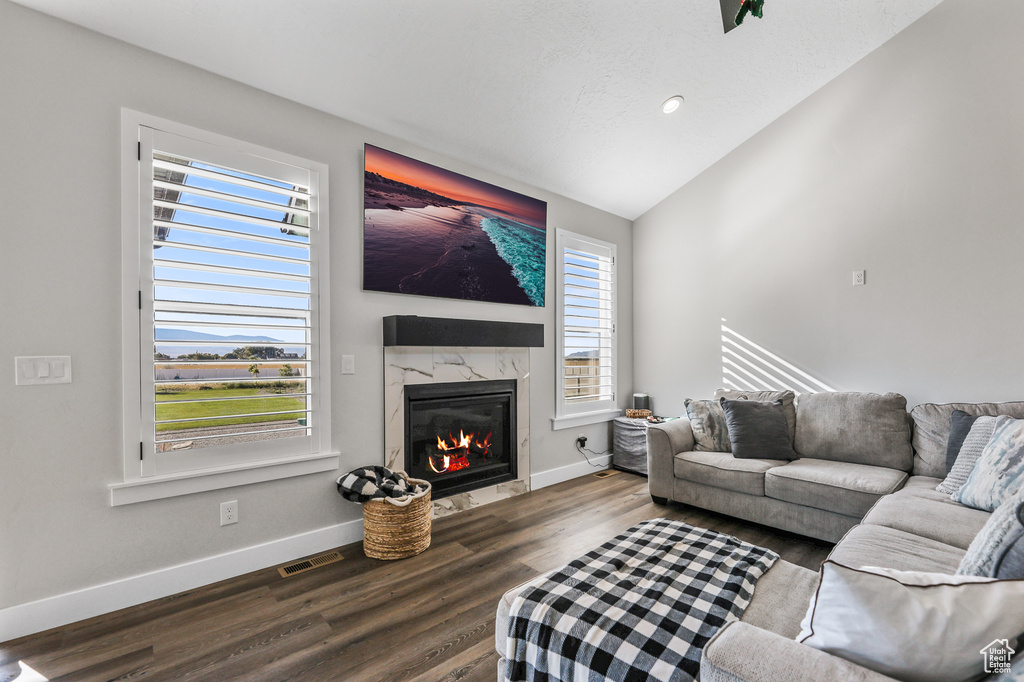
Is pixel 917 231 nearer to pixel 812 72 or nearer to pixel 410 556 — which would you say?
pixel 812 72

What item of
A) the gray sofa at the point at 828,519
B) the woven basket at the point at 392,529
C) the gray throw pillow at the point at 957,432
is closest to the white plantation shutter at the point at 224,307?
the woven basket at the point at 392,529

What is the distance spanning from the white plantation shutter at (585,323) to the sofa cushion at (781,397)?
1.09m

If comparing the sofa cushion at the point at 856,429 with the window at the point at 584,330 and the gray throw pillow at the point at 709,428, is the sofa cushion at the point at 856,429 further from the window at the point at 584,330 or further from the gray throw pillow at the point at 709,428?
the window at the point at 584,330

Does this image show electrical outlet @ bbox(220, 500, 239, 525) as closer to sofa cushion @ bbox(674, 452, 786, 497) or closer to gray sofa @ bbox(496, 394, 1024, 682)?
gray sofa @ bbox(496, 394, 1024, 682)

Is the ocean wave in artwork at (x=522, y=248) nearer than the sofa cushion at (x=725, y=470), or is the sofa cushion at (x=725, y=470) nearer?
the sofa cushion at (x=725, y=470)

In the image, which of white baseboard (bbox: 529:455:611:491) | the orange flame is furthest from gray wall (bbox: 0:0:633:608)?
white baseboard (bbox: 529:455:611:491)

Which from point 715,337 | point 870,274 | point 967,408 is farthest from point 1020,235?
point 715,337

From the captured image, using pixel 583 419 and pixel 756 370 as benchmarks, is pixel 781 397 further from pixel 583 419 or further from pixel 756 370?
pixel 583 419

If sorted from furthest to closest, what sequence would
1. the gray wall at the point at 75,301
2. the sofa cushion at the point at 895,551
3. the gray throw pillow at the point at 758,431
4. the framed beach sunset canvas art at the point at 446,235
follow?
the gray throw pillow at the point at 758,431
the framed beach sunset canvas art at the point at 446,235
the gray wall at the point at 75,301
the sofa cushion at the point at 895,551

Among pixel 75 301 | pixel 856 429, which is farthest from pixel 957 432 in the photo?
pixel 75 301

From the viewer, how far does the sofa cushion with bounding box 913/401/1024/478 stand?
2734mm

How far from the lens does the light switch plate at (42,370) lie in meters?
1.97

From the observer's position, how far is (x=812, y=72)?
3426mm

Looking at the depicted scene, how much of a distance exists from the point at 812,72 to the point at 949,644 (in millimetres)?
3873
